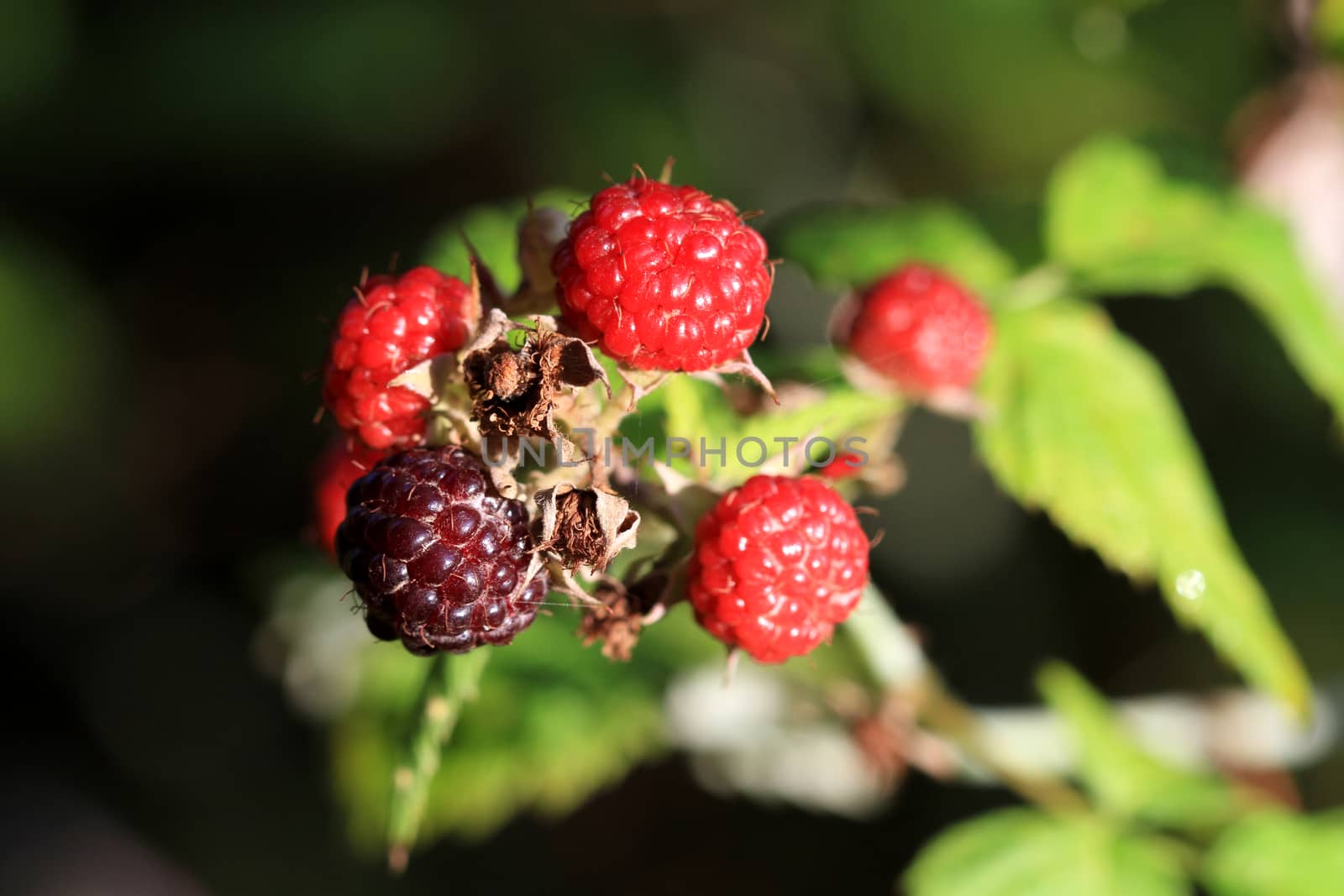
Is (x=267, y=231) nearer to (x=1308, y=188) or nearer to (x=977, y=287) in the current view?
(x=977, y=287)

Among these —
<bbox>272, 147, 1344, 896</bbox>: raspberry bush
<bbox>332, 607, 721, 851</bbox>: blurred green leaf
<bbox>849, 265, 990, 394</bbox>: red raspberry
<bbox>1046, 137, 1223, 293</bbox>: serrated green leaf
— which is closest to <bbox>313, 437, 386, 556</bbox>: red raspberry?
<bbox>272, 147, 1344, 896</bbox>: raspberry bush

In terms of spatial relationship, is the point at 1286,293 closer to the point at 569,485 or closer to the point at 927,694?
the point at 927,694

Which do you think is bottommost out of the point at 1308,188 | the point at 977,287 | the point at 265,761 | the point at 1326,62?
the point at 265,761

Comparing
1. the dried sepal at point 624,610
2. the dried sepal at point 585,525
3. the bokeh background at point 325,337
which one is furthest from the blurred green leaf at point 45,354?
the dried sepal at point 585,525

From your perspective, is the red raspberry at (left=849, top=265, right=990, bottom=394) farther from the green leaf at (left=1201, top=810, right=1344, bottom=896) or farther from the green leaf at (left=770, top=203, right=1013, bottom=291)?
the green leaf at (left=1201, top=810, right=1344, bottom=896)

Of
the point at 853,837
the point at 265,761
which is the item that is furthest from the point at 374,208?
the point at 853,837

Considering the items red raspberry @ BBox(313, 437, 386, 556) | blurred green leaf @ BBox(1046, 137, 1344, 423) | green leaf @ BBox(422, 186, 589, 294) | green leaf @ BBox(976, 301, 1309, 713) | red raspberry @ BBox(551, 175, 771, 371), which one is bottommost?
red raspberry @ BBox(313, 437, 386, 556)
